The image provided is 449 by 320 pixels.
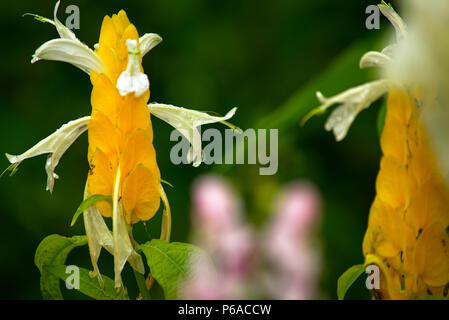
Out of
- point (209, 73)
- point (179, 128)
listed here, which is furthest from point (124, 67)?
point (209, 73)

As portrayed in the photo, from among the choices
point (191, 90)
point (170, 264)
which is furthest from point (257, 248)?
point (191, 90)

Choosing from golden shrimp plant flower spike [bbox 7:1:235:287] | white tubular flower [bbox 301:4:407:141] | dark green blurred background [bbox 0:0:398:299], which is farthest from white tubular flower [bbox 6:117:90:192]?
dark green blurred background [bbox 0:0:398:299]

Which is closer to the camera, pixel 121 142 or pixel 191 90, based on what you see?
pixel 121 142

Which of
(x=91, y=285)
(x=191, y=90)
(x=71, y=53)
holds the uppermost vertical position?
(x=191, y=90)

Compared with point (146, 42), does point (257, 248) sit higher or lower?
lower

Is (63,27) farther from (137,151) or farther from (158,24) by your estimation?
(158,24)

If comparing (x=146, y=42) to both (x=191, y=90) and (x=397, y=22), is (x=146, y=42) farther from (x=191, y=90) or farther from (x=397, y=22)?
(x=191, y=90)
